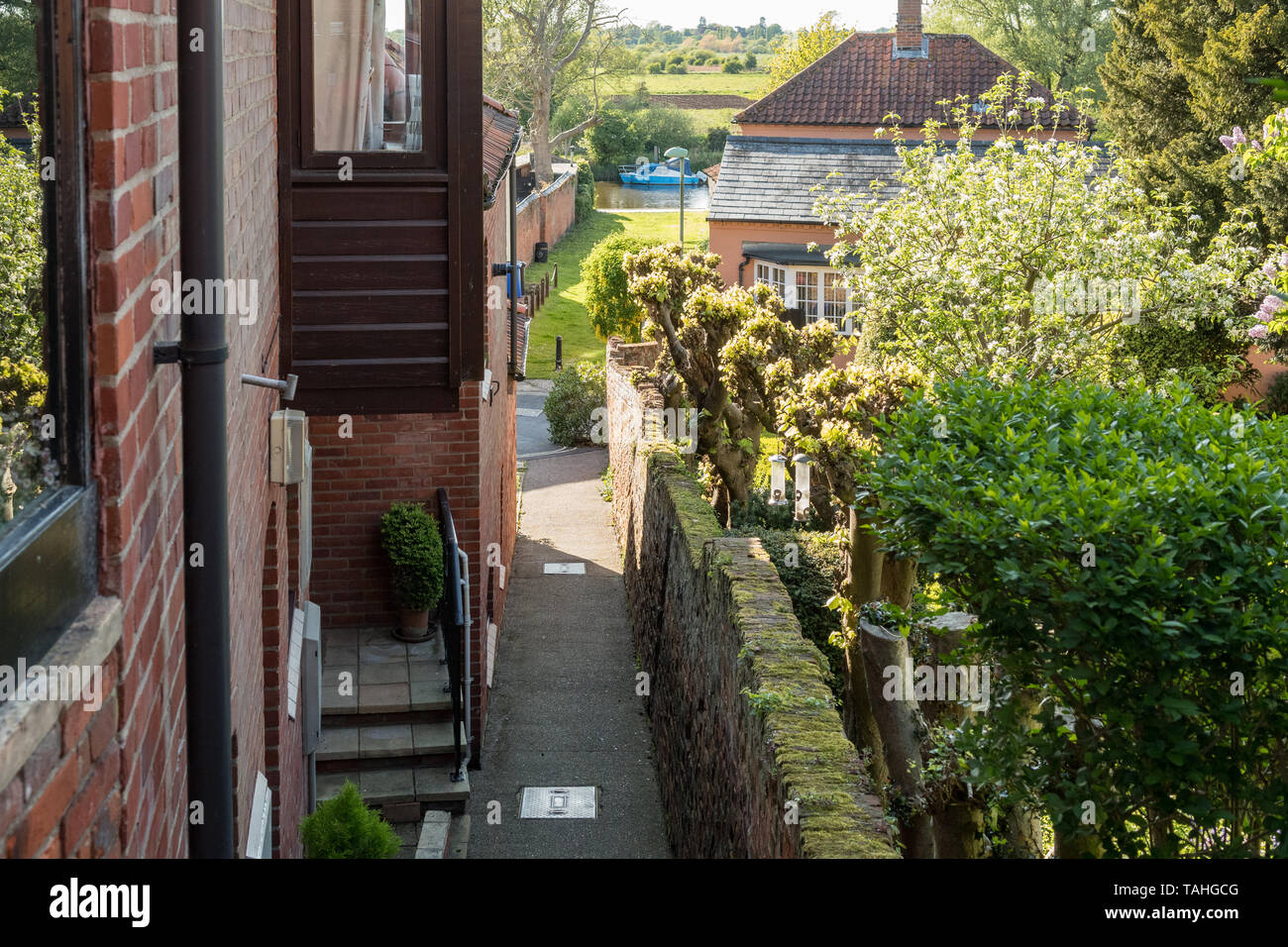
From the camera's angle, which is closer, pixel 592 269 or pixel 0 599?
pixel 0 599

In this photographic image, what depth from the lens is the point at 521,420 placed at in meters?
27.1

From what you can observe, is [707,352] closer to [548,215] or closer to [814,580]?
[814,580]

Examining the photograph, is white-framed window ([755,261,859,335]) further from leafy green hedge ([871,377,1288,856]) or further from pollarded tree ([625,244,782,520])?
leafy green hedge ([871,377,1288,856])

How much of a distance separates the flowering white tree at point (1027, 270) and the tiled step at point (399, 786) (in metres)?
7.84

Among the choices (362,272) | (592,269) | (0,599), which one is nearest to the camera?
(0,599)

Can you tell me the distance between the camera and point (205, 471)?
9.42 ft

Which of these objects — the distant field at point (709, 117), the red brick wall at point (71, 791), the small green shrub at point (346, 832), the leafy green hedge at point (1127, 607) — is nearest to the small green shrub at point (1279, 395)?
the leafy green hedge at point (1127, 607)

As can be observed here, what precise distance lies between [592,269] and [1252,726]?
28.8 meters

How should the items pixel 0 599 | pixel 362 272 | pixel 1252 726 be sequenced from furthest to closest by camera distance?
pixel 362 272 → pixel 1252 726 → pixel 0 599
